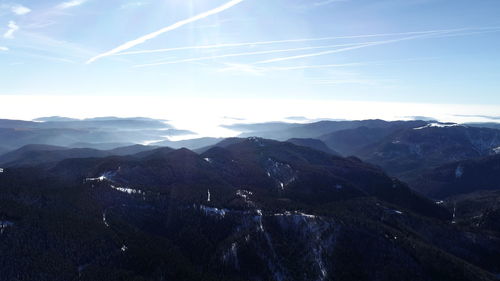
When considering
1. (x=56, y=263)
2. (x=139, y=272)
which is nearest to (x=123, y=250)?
(x=139, y=272)

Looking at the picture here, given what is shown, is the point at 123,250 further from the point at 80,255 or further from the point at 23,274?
the point at 23,274

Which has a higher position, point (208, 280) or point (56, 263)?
point (56, 263)

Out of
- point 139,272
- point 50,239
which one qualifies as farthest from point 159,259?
point 50,239

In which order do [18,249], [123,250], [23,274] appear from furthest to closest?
[123,250], [18,249], [23,274]

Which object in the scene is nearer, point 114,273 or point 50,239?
point 114,273

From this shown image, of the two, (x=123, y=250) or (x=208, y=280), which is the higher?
(x=123, y=250)

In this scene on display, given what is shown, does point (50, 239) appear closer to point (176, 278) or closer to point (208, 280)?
point (176, 278)

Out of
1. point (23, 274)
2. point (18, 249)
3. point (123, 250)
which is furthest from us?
point (123, 250)

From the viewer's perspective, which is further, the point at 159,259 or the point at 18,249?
the point at 159,259
